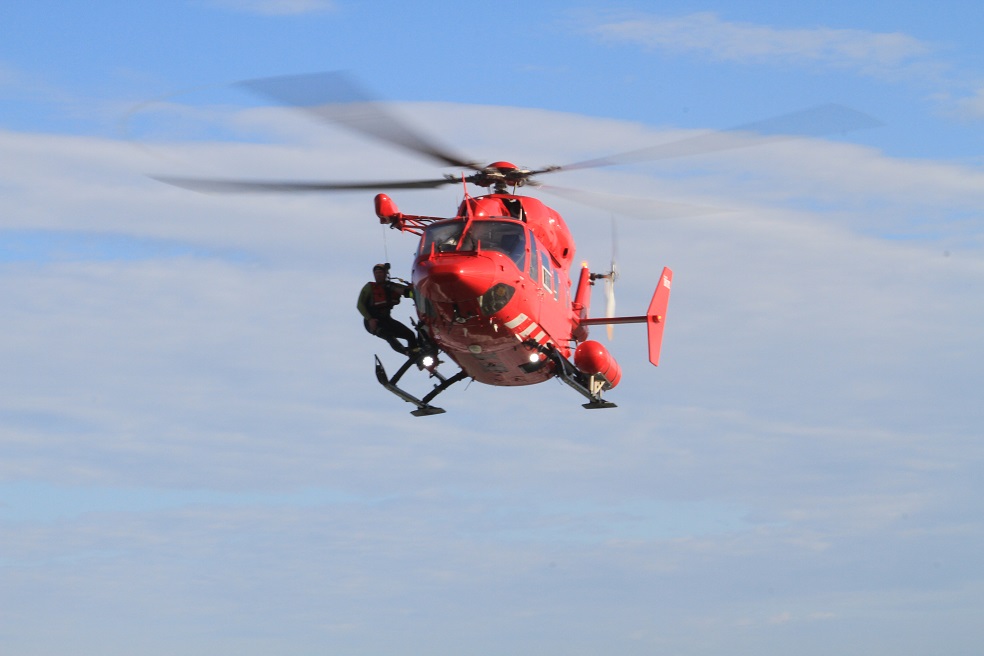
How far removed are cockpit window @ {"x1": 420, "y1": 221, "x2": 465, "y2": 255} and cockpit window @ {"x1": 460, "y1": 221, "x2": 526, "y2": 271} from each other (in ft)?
0.73

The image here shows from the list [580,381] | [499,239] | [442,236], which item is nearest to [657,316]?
[580,381]

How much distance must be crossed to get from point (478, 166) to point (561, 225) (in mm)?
2596

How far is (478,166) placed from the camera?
37781 millimetres

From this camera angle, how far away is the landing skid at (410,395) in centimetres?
Result: 3722

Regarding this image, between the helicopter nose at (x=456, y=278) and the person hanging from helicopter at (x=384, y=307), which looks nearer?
the helicopter nose at (x=456, y=278)

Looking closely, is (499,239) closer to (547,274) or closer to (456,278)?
(456,278)

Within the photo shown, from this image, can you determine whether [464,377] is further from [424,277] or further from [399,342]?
[424,277]

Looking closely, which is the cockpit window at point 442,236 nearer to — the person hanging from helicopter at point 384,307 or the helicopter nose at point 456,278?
the helicopter nose at point 456,278

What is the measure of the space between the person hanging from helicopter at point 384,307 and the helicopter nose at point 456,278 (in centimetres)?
250

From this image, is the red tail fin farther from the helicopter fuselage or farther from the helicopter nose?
the helicopter nose

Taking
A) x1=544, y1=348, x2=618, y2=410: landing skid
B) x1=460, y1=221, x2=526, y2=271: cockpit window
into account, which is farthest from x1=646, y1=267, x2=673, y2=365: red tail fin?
x1=460, y1=221, x2=526, y2=271: cockpit window

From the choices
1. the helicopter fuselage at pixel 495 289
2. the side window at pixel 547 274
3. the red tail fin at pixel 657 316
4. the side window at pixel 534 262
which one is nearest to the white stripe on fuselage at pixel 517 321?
the helicopter fuselage at pixel 495 289

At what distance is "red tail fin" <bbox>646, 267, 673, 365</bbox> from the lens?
1587 inches

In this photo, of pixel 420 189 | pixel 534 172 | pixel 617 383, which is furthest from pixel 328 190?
pixel 617 383
